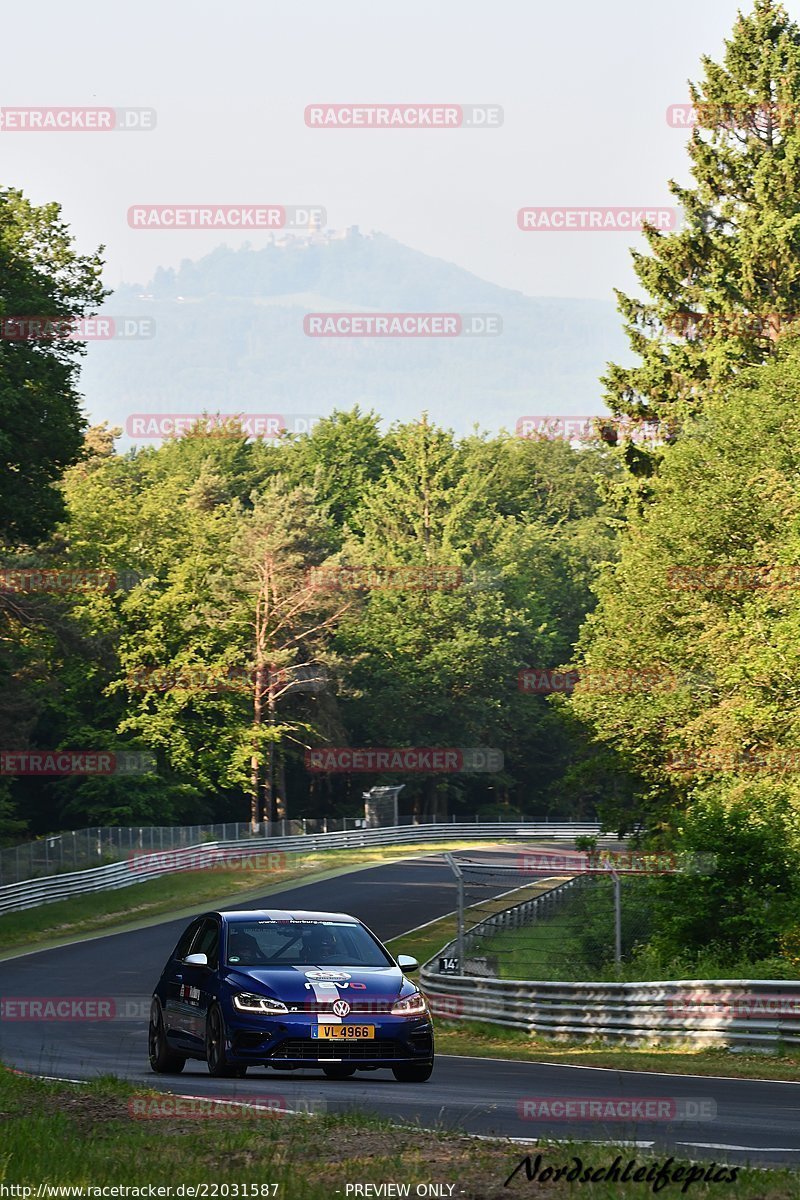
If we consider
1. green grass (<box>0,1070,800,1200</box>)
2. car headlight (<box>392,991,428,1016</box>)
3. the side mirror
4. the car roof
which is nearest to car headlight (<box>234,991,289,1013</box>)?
the side mirror

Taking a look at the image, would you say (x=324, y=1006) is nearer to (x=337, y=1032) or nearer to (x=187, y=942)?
(x=337, y=1032)

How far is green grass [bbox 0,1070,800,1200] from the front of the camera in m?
9.15

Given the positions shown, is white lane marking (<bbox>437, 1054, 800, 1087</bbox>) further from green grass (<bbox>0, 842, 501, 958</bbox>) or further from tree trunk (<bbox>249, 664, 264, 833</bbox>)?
tree trunk (<bbox>249, 664, 264, 833</bbox>)

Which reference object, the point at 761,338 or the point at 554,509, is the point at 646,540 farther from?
the point at 554,509

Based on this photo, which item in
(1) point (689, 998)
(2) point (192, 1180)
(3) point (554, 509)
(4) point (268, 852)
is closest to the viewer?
(2) point (192, 1180)

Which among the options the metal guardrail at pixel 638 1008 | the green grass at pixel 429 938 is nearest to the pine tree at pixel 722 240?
the green grass at pixel 429 938

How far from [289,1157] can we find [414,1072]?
5.70 m

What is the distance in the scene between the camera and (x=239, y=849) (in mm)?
70438

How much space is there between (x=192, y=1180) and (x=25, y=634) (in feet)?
154

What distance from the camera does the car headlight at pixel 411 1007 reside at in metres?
15.2

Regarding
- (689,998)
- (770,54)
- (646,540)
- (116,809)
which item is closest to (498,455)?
(116,809)

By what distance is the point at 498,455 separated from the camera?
141m

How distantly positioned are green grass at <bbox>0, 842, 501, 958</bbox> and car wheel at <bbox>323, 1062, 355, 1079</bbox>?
2914cm

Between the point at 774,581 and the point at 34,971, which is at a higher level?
the point at 774,581
